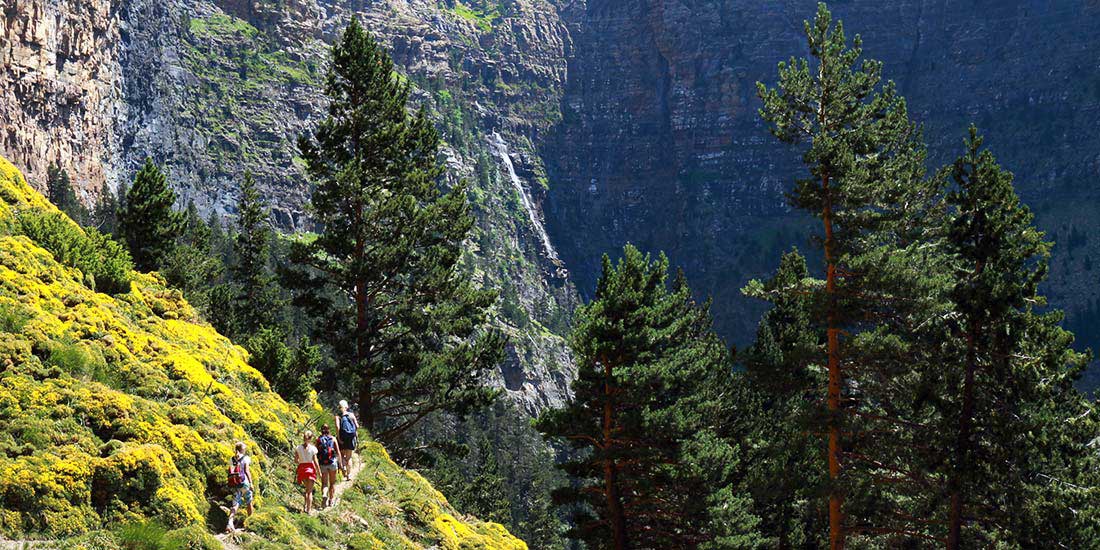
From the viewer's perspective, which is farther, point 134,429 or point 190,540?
point 134,429

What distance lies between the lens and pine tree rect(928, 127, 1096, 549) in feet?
71.9

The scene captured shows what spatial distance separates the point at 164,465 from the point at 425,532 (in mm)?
7206

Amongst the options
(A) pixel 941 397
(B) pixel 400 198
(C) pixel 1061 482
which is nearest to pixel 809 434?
(A) pixel 941 397

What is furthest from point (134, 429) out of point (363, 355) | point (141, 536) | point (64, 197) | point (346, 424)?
point (64, 197)

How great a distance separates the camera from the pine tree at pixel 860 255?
23.8 m

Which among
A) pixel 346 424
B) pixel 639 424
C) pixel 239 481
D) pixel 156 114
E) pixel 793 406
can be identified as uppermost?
pixel 156 114

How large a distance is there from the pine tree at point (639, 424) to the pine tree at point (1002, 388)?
744cm

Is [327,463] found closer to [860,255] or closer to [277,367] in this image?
[277,367]

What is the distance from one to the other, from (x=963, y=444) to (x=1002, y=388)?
167cm

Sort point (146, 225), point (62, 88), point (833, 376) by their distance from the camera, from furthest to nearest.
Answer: point (62, 88), point (146, 225), point (833, 376)

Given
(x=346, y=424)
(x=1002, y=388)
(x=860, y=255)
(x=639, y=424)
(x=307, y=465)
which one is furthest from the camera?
(x=639, y=424)

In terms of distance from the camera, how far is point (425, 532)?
19250 millimetres

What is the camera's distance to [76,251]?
783 inches

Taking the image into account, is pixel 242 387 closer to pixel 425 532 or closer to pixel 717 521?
pixel 425 532
